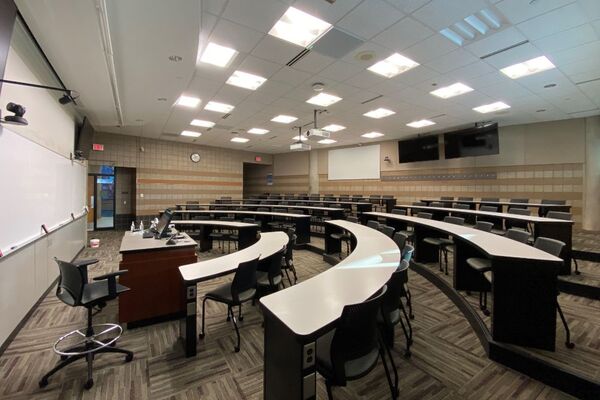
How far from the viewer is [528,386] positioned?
206cm

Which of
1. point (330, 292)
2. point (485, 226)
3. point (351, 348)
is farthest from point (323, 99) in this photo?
point (351, 348)

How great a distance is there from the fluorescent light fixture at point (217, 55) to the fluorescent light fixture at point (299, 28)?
2.91ft

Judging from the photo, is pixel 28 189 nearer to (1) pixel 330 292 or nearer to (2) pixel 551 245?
(1) pixel 330 292

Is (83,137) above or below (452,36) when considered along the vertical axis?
below

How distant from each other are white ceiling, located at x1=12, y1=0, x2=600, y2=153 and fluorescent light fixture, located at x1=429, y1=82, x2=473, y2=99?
0.66 feet

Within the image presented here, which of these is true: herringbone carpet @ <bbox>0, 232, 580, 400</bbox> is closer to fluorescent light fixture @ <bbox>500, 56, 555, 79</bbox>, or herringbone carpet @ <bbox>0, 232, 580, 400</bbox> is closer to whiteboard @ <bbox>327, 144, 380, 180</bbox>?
fluorescent light fixture @ <bbox>500, 56, 555, 79</bbox>

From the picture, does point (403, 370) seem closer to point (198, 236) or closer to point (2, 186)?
point (2, 186)

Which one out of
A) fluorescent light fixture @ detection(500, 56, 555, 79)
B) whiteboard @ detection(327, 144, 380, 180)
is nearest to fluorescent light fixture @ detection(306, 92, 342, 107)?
fluorescent light fixture @ detection(500, 56, 555, 79)

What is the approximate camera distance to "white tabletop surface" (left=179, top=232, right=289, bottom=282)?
97.6 inches

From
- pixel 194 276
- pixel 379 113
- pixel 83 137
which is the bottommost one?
pixel 194 276

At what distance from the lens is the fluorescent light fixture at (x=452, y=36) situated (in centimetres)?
353

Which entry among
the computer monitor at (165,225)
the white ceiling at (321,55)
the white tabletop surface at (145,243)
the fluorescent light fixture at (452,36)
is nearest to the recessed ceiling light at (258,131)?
the white ceiling at (321,55)

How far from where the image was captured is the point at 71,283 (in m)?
2.36

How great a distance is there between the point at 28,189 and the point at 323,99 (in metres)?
5.34
